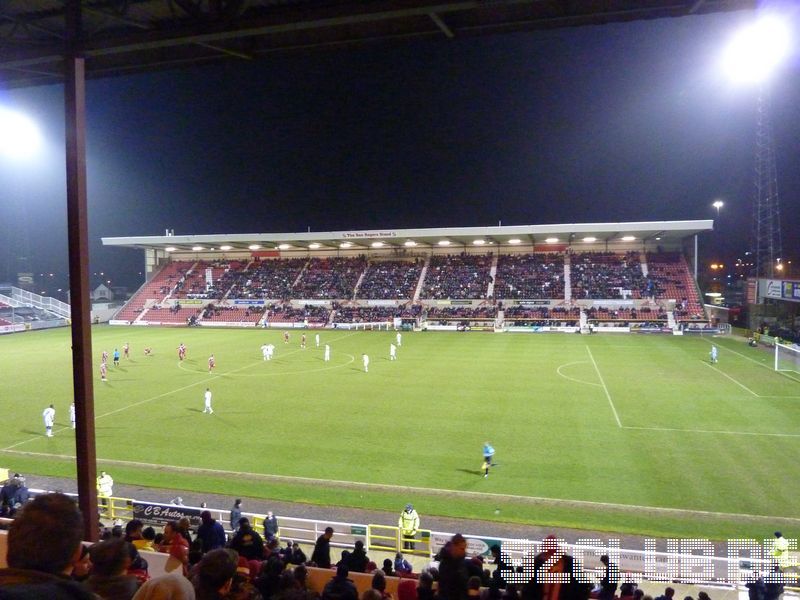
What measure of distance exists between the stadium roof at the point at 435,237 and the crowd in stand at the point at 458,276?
70.9 inches

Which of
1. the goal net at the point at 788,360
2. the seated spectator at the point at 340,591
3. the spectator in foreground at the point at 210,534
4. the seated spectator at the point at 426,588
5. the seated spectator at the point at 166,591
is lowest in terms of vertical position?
the goal net at the point at 788,360

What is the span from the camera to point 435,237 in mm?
54344

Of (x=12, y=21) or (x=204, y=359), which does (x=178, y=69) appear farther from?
(x=204, y=359)

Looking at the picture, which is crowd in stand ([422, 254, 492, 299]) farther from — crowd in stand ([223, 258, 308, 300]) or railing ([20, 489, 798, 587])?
railing ([20, 489, 798, 587])

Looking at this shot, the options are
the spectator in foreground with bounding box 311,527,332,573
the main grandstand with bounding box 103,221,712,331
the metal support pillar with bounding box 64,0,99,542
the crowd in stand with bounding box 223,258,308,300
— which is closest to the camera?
the metal support pillar with bounding box 64,0,99,542

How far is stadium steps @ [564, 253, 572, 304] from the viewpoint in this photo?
5138cm

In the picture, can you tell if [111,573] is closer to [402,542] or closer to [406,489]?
[402,542]

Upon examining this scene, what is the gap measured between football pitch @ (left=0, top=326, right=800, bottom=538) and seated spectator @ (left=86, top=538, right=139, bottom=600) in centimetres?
1016

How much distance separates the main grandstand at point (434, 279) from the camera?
161 feet

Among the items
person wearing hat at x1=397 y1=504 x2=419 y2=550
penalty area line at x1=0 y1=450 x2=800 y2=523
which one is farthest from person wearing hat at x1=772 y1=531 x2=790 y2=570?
person wearing hat at x1=397 y1=504 x2=419 y2=550

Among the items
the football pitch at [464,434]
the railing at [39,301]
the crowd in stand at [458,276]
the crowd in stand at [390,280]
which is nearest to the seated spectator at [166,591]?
the football pitch at [464,434]

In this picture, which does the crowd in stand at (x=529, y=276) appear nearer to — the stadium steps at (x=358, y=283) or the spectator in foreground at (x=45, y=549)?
the stadium steps at (x=358, y=283)

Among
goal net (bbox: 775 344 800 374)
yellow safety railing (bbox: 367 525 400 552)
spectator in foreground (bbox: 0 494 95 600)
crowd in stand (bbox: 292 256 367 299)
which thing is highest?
crowd in stand (bbox: 292 256 367 299)

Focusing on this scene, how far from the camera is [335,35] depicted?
7008mm
